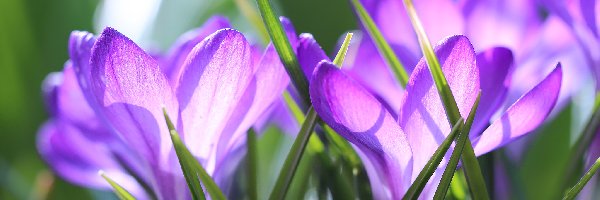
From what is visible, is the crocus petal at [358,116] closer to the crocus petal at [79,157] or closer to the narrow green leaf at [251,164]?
the narrow green leaf at [251,164]

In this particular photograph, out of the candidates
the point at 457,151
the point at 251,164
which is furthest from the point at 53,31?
the point at 457,151

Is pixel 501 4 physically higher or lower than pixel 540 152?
higher

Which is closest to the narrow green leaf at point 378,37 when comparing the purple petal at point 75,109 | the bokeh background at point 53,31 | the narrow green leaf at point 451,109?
the narrow green leaf at point 451,109

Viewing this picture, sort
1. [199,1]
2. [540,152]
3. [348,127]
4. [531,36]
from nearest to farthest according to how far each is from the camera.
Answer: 1. [348,127]
2. [531,36]
3. [540,152]
4. [199,1]

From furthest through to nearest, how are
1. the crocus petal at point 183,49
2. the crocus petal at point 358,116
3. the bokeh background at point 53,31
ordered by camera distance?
the bokeh background at point 53,31
the crocus petal at point 183,49
the crocus petal at point 358,116

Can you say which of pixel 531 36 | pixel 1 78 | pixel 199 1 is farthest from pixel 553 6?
pixel 1 78

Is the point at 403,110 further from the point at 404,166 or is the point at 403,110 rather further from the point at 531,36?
the point at 531,36

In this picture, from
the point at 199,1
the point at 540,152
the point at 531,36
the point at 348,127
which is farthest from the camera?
the point at 199,1
